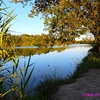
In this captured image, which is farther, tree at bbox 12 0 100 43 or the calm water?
tree at bbox 12 0 100 43

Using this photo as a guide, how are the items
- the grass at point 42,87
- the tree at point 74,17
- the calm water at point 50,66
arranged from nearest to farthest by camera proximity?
the grass at point 42,87, the calm water at point 50,66, the tree at point 74,17

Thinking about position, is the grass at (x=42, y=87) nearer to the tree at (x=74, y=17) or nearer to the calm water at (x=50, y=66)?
the calm water at (x=50, y=66)

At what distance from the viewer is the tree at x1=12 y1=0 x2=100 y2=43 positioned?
1903 centimetres

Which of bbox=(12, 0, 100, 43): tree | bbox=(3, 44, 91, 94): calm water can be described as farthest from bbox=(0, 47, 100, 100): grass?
bbox=(12, 0, 100, 43): tree

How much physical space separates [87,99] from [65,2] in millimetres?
12309

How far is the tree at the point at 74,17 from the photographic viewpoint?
62.4 feet

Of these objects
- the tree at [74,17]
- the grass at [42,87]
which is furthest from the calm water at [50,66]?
the tree at [74,17]

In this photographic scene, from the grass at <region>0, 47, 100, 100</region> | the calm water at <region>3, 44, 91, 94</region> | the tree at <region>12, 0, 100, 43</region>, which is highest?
the tree at <region>12, 0, 100, 43</region>

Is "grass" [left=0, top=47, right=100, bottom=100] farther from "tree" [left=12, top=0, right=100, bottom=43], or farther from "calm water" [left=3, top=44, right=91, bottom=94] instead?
"tree" [left=12, top=0, right=100, bottom=43]

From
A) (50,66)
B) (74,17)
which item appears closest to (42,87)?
(74,17)

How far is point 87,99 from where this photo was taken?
8.21 meters

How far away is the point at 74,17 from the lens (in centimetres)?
1972

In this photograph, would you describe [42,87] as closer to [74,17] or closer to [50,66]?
[74,17]

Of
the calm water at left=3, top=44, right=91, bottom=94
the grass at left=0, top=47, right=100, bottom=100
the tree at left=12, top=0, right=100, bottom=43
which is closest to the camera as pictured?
the grass at left=0, top=47, right=100, bottom=100
